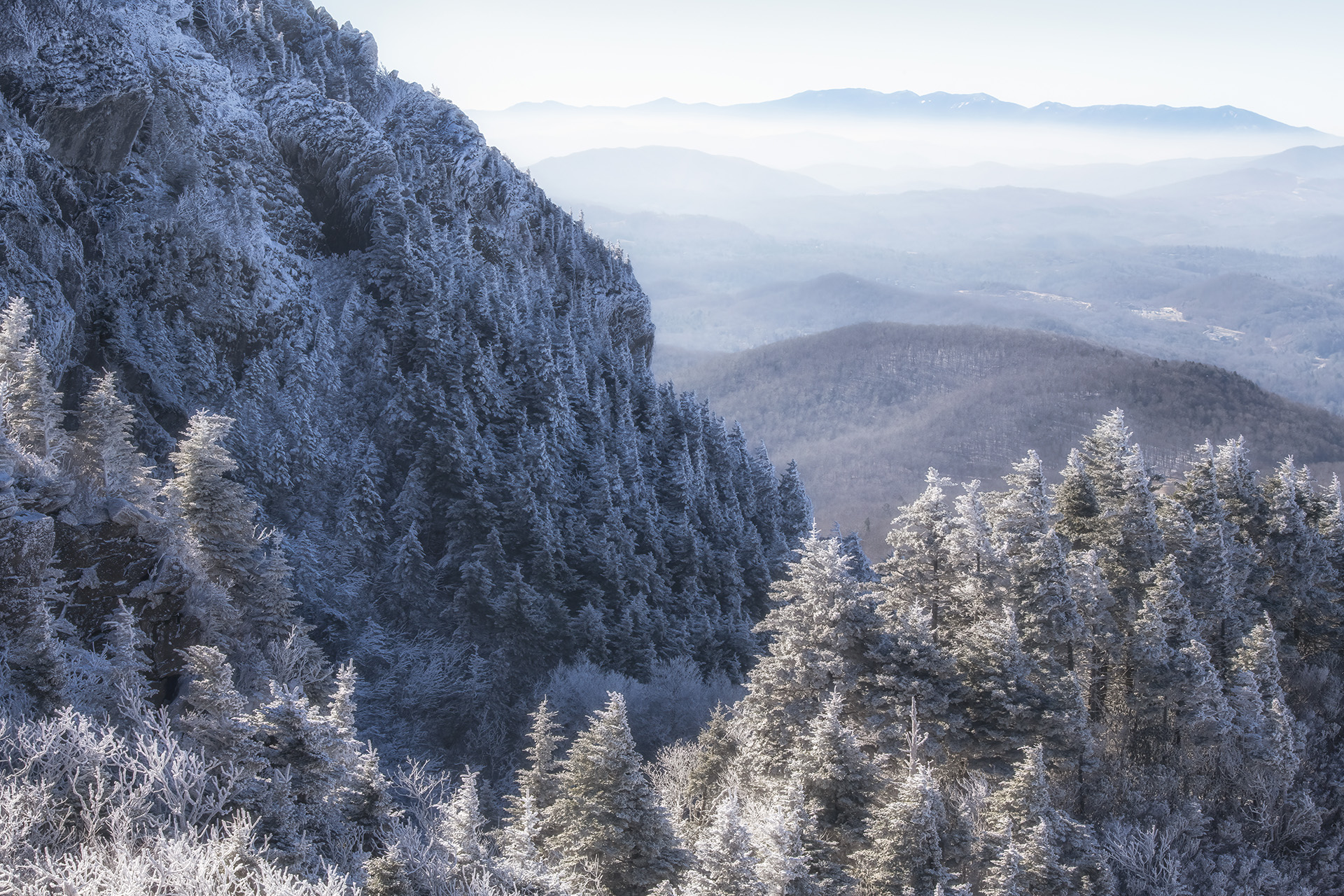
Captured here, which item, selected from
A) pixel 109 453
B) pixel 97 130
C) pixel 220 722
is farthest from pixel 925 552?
pixel 97 130

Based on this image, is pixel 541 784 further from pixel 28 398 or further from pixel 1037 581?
pixel 28 398

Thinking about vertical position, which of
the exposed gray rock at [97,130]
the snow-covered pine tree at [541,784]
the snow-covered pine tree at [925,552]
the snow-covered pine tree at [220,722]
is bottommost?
the snow-covered pine tree at [541,784]

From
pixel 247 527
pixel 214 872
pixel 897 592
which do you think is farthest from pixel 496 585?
pixel 214 872

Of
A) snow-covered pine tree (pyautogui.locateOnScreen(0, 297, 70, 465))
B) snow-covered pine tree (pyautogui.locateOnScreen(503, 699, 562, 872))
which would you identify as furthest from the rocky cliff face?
snow-covered pine tree (pyautogui.locateOnScreen(503, 699, 562, 872))

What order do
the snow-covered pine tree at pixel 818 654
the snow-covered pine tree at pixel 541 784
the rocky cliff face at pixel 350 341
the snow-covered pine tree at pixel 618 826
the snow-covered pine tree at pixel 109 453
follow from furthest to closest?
the rocky cliff face at pixel 350 341 → the snow-covered pine tree at pixel 109 453 → the snow-covered pine tree at pixel 818 654 → the snow-covered pine tree at pixel 541 784 → the snow-covered pine tree at pixel 618 826

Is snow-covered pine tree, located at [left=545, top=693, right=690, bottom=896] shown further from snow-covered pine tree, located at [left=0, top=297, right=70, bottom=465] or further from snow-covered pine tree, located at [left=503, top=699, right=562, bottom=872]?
snow-covered pine tree, located at [left=0, top=297, right=70, bottom=465]

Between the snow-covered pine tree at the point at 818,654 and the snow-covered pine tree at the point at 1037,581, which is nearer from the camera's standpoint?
the snow-covered pine tree at the point at 818,654

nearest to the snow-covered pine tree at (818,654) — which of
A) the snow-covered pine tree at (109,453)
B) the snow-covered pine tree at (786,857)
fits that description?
the snow-covered pine tree at (786,857)

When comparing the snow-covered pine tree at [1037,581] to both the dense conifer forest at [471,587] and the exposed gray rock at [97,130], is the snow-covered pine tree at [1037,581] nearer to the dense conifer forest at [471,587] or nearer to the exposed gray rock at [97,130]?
the dense conifer forest at [471,587]
